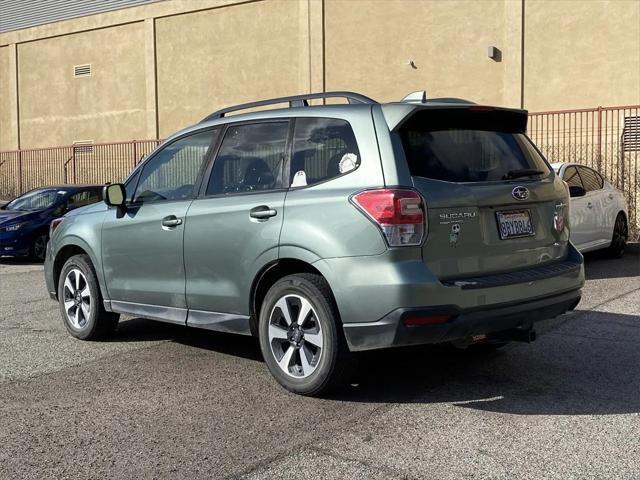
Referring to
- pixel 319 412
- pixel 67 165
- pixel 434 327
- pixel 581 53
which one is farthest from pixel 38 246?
pixel 67 165

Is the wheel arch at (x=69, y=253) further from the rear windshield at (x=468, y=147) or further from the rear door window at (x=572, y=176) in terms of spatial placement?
the rear door window at (x=572, y=176)

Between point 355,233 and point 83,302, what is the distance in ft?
10.9

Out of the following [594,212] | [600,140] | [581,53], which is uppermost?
[581,53]

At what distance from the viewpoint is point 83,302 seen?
6.86 metres

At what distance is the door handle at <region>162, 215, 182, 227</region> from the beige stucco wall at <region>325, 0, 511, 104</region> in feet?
46.7

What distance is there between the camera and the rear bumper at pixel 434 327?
14.4ft

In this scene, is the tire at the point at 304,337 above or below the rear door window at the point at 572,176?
below

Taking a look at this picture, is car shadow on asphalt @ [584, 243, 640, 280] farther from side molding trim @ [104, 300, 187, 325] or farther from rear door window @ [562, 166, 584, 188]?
Result: side molding trim @ [104, 300, 187, 325]

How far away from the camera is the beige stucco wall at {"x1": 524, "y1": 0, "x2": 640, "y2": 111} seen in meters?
16.8

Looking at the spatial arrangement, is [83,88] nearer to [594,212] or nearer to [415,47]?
[415,47]

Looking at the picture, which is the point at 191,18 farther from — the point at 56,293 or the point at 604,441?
the point at 604,441

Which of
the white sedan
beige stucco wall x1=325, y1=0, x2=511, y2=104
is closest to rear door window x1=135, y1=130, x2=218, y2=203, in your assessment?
the white sedan

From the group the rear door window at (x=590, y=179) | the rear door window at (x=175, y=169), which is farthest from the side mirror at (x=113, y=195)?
the rear door window at (x=590, y=179)

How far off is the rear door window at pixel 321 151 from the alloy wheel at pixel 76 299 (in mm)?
2641
